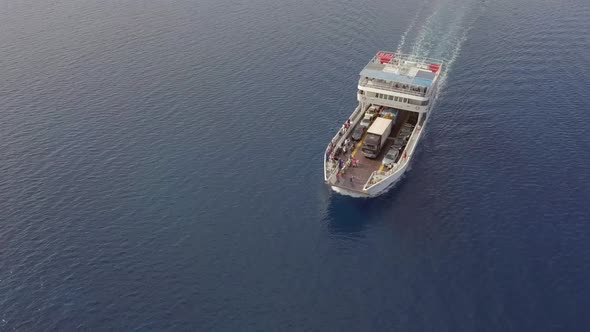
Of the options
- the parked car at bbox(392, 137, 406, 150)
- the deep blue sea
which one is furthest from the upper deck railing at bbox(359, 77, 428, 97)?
the deep blue sea

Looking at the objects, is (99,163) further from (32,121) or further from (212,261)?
(212,261)

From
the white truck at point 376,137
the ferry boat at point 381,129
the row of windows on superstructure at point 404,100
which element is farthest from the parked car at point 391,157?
the row of windows on superstructure at point 404,100

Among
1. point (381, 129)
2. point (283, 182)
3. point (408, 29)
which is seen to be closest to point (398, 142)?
point (381, 129)

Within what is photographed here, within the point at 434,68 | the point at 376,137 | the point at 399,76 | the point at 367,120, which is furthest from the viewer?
the point at 434,68

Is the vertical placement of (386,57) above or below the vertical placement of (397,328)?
above

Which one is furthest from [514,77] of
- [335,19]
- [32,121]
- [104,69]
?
[32,121]

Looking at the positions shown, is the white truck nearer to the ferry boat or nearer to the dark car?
the ferry boat

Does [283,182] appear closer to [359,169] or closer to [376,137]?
[359,169]
